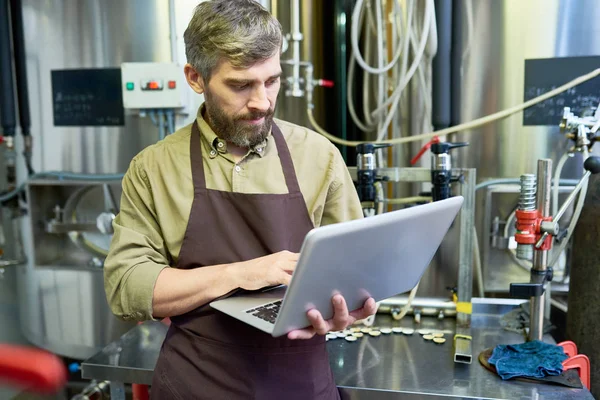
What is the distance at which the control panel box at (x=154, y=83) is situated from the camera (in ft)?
5.52

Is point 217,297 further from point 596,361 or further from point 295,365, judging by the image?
point 596,361

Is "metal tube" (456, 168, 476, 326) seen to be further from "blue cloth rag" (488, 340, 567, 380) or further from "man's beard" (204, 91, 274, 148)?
"man's beard" (204, 91, 274, 148)

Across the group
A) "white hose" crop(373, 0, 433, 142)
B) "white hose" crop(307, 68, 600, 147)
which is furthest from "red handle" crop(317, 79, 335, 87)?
"white hose" crop(307, 68, 600, 147)

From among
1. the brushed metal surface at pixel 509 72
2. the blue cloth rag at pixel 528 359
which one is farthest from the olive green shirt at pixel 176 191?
the brushed metal surface at pixel 509 72

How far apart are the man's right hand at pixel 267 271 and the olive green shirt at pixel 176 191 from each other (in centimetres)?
16

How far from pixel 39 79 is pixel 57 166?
0.30 m

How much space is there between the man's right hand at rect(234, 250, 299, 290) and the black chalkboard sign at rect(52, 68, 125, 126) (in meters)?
1.08

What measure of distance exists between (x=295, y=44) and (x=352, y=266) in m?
1.17

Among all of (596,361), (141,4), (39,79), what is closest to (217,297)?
(596,361)

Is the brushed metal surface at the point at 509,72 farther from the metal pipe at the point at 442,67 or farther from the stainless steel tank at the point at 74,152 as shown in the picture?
the stainless steel tank at the point at 74,152

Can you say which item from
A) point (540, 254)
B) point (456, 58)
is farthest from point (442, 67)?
point (540, 254)

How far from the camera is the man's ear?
1.03 metres

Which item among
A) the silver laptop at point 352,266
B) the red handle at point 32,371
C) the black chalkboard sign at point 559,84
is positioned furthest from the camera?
the black chalkboard sign at point 559,84

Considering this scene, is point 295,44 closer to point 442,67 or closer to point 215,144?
point 442,67
